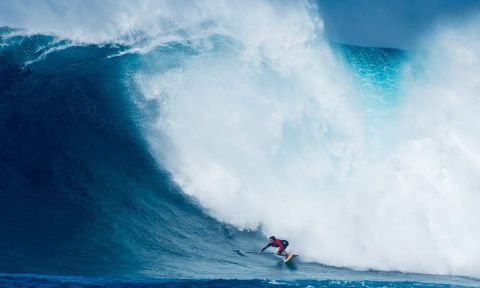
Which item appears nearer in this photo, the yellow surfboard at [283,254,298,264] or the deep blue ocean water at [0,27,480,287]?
the deep blue ocean water at [0,27,480,287]

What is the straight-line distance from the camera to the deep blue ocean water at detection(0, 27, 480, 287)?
7055mm

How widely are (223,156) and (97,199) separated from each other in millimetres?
4336

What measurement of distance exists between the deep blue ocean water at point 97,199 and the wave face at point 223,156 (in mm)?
47

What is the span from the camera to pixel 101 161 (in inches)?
435

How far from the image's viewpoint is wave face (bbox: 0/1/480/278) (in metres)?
8.66

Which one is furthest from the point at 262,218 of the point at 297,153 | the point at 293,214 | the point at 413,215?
the point at 413,215

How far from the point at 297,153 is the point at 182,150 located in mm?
3650

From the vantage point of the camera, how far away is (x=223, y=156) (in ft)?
41.6

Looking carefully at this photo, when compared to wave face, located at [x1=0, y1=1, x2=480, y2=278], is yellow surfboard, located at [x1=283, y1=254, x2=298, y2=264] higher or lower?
lower

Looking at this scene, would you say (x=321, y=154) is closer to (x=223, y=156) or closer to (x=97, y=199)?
(x=223, y=156)

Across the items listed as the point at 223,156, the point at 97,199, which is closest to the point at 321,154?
the point at 223,156

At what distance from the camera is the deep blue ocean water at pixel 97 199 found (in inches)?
278

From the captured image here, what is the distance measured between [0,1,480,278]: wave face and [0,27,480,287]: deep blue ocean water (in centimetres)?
5

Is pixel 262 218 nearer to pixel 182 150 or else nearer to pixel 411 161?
pixel 182 150
